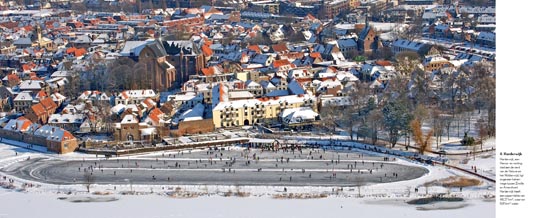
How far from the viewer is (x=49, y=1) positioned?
4775 cm

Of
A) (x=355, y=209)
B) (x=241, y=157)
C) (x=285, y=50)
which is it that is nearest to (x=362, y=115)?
(x=241, y=157)

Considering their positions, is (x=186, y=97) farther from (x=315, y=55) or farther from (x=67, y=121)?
(x=315, y=55)

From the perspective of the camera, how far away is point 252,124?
20.2 meters

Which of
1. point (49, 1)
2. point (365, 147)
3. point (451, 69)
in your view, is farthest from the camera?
point (49, 1)

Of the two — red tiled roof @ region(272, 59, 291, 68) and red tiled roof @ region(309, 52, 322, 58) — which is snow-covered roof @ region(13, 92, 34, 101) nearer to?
red tiled roof @ region(272, 59, 291, 68)

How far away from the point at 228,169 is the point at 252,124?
4144 mm

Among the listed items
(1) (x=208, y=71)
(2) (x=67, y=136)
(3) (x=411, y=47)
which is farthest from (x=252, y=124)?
(3) (x=411, y=47)

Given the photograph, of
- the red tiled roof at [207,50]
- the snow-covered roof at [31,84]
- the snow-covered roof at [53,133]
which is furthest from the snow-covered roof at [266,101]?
the red tiled roof at [207,50]

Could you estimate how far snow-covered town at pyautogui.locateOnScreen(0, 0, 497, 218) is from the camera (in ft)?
46.7

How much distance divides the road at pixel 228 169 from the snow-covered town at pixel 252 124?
0.14ft

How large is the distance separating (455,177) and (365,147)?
285 cm

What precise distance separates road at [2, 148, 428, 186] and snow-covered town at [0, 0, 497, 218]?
0.04m

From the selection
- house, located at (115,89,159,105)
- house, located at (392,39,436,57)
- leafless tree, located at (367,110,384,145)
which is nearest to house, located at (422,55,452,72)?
house, located at (392,39,436,57)

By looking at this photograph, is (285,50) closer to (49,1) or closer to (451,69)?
(451,69)
